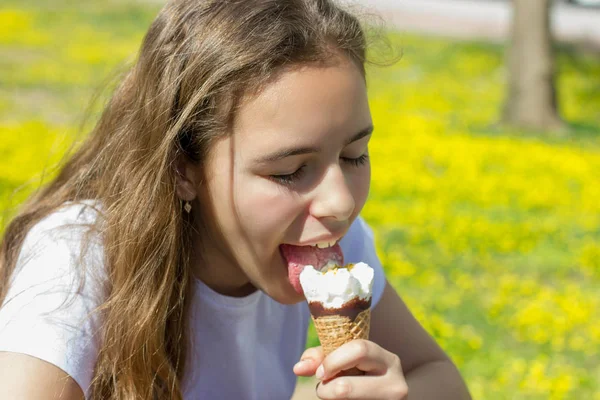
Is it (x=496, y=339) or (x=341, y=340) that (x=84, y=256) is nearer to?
(x=341, y=340)

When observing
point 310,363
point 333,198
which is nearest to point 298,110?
point 333,198

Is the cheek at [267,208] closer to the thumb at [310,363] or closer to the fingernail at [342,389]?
the thumb at [310,363]

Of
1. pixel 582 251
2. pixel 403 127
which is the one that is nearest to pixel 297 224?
pixel 582 251

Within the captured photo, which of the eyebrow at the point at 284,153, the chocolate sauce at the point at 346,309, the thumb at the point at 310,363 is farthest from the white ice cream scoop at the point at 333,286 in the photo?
the eyebrow at the point at 284,153

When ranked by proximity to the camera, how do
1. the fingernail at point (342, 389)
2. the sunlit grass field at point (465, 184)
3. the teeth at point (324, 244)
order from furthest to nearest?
1. the sunlit grass field at point (465, 184)
2. the teeth at point (324, 244)
3. the fingernail at point (342, 389)

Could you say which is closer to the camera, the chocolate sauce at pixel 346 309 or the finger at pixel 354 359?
the finger at pixel 354 359

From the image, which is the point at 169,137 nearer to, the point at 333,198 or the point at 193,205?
the point at 193,205

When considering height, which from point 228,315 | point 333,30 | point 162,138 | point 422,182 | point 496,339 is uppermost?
point 333,30

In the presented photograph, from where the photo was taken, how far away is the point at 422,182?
7.62m

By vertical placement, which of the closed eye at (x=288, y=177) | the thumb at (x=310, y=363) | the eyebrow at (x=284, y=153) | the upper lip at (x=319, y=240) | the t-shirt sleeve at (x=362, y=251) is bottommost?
the t-shirt sleeve at (x=362, y=251)

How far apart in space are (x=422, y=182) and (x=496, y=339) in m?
3.44

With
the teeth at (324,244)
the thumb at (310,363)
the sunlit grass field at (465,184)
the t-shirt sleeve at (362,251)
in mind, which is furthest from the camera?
the sunlit grass field at (465,184)

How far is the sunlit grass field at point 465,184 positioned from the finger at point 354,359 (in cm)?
117

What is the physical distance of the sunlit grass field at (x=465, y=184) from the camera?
418 centimetres
